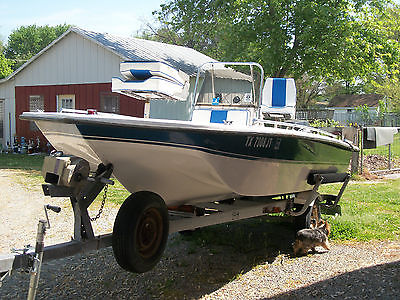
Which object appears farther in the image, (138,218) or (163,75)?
(163,75)

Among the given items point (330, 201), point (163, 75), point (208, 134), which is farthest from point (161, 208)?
point (330, 201)

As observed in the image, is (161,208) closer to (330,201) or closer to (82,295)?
(82,295)

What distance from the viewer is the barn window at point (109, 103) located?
16.4 m

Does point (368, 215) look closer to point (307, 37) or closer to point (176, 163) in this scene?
point (176, 163)

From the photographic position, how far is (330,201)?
6613 mm

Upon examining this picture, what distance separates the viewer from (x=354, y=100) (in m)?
60.0

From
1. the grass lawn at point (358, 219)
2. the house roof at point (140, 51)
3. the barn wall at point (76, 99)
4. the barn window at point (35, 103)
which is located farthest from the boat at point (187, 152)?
the barn window at point (35, 103)

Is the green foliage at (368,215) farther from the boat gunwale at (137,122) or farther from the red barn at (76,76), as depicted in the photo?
the red barn at (76,76)

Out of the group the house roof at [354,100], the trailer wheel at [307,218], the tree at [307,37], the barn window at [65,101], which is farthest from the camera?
Result: the house roof at [354,100]

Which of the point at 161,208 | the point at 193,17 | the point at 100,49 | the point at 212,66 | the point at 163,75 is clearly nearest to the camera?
the point at 161,208

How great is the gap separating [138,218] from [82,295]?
1.14m

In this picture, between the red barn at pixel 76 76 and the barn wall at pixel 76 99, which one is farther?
the red barn at pixel 76 76

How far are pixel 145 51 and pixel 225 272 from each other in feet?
44.0

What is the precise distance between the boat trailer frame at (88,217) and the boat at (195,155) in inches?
0.6
